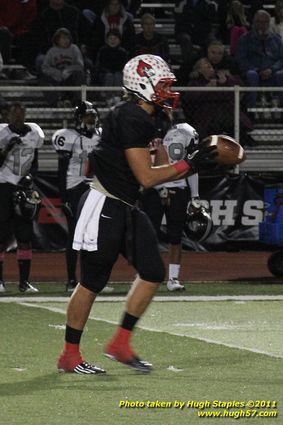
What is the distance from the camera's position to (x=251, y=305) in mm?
12914

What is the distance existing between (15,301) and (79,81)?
249 inches

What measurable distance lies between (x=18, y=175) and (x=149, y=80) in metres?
5.66

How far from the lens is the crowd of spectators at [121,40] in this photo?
63.1 feet

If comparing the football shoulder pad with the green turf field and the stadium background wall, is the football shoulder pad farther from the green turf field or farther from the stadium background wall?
the stadium background wall

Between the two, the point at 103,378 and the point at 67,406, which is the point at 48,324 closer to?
the point at 103,378

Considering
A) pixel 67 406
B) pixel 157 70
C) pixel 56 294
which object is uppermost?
pixel 157 70

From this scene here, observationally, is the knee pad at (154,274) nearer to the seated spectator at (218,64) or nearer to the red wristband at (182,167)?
the red wristband at (182,167)

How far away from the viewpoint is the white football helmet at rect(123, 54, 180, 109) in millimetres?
Answer: 8633

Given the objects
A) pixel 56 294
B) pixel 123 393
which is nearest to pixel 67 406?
pixel 123 393

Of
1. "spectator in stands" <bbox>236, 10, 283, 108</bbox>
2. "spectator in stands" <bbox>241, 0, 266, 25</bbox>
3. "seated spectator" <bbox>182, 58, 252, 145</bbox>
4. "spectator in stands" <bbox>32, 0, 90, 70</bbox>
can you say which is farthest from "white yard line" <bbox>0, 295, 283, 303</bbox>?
"spectator in stands" <bbox>241, 0, 266, 25</bbox>

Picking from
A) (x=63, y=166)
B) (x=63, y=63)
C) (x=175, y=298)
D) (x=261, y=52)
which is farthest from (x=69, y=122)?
(x=175, y=298)

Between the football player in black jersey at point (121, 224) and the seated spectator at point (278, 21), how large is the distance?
12.4 meters

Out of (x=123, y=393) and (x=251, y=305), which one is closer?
(x=123, y=393)

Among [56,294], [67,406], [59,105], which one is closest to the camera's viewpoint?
[67,406]
